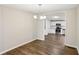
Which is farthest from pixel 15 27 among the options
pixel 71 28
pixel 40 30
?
pixel 71 28

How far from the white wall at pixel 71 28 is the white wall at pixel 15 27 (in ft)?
8.86

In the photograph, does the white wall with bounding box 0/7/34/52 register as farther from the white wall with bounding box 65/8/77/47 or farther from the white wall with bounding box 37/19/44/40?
the white wall with bounding box 65/8/77/47

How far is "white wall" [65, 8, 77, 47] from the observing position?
425 cm

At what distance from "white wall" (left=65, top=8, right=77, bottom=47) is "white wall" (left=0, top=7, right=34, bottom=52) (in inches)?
106

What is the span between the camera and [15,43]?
4.29 meters

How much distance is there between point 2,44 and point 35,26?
3.36 m

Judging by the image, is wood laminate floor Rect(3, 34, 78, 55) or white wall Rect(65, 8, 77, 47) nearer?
wood laminate floor Rect(3, 34, 78, 55)

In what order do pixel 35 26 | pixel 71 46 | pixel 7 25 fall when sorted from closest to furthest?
pixel 7 25 → pixel 71 46 → pixel 35 26

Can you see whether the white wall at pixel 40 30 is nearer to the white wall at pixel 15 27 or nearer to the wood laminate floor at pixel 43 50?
the white wall at pixel 15 27

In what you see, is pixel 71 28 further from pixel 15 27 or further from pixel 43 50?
pixel 15 27

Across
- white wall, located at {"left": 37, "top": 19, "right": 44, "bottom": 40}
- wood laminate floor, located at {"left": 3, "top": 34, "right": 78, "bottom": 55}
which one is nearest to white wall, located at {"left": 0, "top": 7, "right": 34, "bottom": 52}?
wood laminate floor, located at {"left": 3, "top": 34, "right": 78, "bottom": 55}
